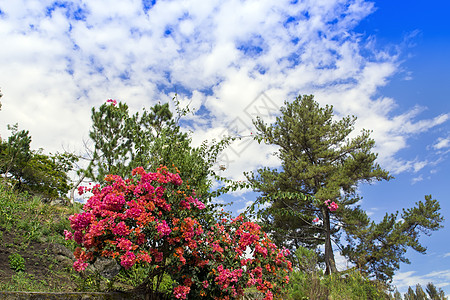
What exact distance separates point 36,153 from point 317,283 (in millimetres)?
20346

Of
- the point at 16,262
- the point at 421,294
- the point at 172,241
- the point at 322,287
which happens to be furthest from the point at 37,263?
the point at 421,294

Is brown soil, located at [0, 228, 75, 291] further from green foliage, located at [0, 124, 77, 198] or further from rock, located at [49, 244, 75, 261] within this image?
green foliage, located at [0, 124, 77, 198]

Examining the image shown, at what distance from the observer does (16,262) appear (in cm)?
519

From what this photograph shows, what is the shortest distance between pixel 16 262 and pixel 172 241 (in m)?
3.33

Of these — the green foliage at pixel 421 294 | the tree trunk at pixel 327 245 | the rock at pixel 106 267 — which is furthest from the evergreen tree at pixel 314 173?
the rock at pixel 106 267

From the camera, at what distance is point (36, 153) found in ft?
64.2

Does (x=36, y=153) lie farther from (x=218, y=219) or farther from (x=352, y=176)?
(x=352, y=176)

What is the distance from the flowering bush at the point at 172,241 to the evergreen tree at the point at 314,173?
10.1 m

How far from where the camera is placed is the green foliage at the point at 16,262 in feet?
16.9

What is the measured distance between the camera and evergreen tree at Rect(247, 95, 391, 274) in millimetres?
14992

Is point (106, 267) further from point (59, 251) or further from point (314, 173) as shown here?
point (314, 173)

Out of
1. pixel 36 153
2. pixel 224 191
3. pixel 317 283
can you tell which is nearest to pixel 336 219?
pixel 317 283

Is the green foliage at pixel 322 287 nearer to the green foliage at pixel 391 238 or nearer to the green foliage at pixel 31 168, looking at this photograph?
the green foliage at pixel 391 238

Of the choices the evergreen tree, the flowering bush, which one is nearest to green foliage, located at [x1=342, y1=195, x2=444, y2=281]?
the evergreen tree
